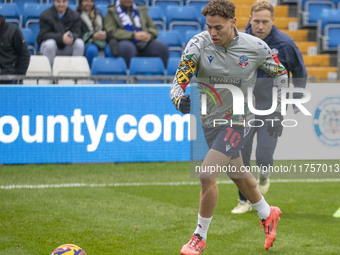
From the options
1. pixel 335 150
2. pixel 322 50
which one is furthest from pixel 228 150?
pixel 322 50

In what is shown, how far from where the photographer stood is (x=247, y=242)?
20.2 ft

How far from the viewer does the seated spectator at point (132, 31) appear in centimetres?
1241

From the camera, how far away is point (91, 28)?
41.7ft

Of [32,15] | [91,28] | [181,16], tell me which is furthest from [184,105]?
[181,16]

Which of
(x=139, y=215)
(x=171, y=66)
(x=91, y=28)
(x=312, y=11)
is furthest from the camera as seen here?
(x=312, y=11)

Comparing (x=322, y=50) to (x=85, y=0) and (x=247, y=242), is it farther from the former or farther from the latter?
(x=247, y=242)

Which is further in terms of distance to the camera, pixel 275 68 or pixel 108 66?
pixel 108 66

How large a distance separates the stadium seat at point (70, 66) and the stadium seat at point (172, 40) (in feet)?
8.30

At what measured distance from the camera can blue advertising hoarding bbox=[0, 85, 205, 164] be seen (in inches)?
400

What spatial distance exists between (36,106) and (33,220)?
3673 millimetres

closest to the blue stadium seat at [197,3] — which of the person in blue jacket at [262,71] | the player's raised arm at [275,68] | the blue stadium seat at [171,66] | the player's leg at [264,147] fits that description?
the blue stadium seat at [171,66]

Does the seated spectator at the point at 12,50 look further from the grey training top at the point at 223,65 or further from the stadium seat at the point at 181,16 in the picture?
the grey training top at the point at 223,65

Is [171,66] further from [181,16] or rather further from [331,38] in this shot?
[331,38]

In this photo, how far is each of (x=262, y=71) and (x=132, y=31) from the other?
18.6 ft
